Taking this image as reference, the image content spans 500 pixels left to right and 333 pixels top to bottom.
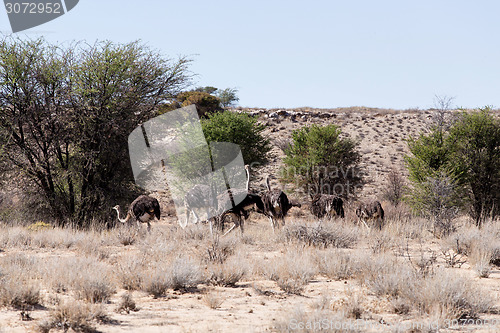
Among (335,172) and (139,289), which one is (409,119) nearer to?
(335,172)

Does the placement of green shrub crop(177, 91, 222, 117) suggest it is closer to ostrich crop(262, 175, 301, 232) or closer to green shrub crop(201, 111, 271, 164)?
green shrub crop(201, 111, 271, 164)

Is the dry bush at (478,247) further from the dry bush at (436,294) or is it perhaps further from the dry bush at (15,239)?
the dry bush at (15,239)

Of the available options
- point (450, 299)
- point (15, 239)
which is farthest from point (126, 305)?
point (15, 239)

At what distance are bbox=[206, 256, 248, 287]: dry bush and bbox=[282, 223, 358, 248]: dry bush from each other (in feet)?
10.4

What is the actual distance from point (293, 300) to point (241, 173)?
1716 cm

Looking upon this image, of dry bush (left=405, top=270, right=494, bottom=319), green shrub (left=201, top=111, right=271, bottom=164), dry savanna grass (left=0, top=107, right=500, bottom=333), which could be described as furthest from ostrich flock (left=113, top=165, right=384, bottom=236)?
green shrub (left=201, top=111, right=271, bottom=164)

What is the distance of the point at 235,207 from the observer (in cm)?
1412

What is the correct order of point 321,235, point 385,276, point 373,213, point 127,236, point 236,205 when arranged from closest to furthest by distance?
point 385,276 < point 321,235 < point 127,236 < point 236,205 < point 373,213

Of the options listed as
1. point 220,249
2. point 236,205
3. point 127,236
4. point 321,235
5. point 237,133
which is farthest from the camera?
point 237,133

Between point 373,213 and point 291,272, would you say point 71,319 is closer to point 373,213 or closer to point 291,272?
point 291,272

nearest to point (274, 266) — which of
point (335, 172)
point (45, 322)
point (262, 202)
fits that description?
point (45, 322)

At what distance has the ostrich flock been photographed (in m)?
14.1

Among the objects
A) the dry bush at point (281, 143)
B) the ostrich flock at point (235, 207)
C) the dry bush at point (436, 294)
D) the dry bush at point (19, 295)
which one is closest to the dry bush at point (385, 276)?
the dry bush at point (436, 294)

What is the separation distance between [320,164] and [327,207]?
11.4m
